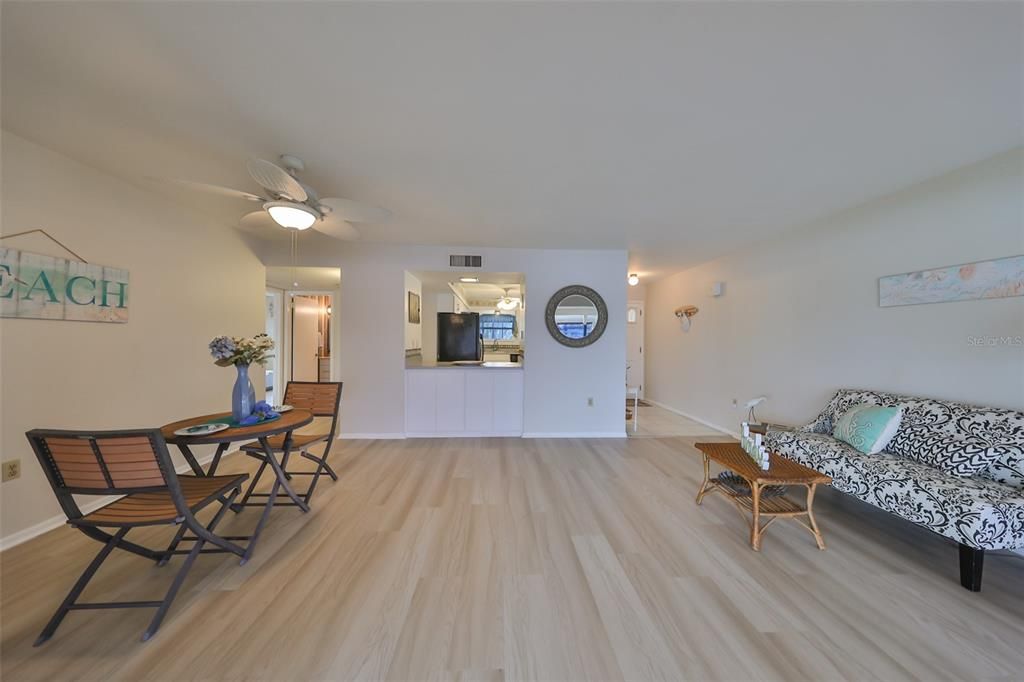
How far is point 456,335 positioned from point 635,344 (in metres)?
3.81

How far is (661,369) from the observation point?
597cm

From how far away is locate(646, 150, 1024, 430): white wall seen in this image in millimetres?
2053

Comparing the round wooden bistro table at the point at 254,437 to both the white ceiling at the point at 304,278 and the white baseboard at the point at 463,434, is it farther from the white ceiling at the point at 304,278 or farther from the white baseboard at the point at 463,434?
the white ceiling at the point at 304,278

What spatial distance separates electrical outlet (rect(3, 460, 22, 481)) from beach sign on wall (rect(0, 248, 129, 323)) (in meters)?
0.87

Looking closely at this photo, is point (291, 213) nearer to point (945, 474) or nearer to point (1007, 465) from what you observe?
point (945, 474)

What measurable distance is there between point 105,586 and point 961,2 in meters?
4.30

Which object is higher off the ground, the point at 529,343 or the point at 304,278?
the point at 304,278

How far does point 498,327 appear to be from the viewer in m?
7.93

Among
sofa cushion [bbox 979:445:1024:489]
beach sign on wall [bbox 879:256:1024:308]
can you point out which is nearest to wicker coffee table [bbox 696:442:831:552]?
sofa cushion [bbox 979:445:1024:489]

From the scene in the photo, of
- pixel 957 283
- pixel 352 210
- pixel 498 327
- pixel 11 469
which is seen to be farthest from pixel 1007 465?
pixel 498 327

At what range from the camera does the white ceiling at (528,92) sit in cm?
118

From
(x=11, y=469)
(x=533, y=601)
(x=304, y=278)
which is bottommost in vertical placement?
(x=533, y=601)

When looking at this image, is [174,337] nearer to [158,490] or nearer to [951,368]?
[158,490]

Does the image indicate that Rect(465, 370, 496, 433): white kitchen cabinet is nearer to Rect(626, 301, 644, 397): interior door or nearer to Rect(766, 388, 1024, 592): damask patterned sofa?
Rect(766, 388, 1024, 592): damask patterned sofa
